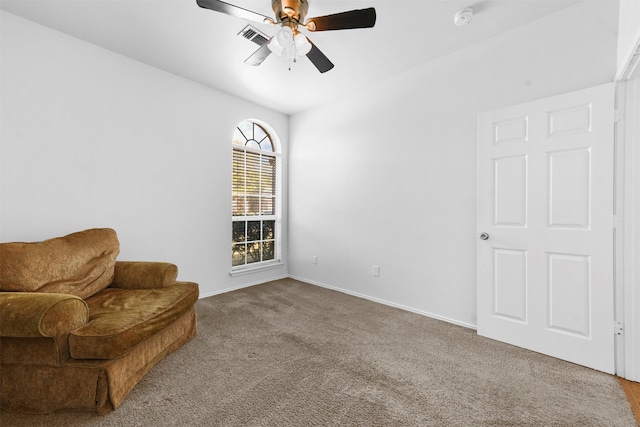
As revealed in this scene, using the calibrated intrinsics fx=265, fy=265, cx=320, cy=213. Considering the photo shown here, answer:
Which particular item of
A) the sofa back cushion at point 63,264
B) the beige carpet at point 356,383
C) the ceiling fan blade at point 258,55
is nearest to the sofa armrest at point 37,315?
the sofa back cushion at point 63,264

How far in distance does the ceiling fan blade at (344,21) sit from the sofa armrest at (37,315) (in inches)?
91.6

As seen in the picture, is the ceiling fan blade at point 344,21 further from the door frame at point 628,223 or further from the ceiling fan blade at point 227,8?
the door frame at point 628,223

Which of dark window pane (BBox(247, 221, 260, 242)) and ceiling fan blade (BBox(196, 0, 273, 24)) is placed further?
dark window pane (BBox(247, 221, 260, 242))

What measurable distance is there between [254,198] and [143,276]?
2049 millimetres

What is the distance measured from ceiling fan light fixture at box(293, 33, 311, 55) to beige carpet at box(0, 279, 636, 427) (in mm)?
2322

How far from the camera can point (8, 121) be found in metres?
2.18

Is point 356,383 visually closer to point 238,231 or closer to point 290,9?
point 290,9

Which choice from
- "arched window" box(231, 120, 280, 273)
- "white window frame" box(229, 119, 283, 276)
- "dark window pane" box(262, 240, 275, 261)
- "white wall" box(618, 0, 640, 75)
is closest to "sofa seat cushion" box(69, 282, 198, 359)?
"arched window" box(231, 120, 280, 273)

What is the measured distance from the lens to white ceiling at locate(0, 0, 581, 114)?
2.10m

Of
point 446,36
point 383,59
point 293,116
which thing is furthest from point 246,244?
point 446,36

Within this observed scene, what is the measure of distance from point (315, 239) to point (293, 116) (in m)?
2.07

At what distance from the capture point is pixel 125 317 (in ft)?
5.47

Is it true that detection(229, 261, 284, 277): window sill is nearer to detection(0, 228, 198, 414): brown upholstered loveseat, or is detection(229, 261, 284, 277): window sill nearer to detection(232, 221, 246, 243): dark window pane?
detection(232, 221, 246, 243): dark window pane

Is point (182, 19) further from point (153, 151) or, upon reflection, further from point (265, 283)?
point (265, 283)
